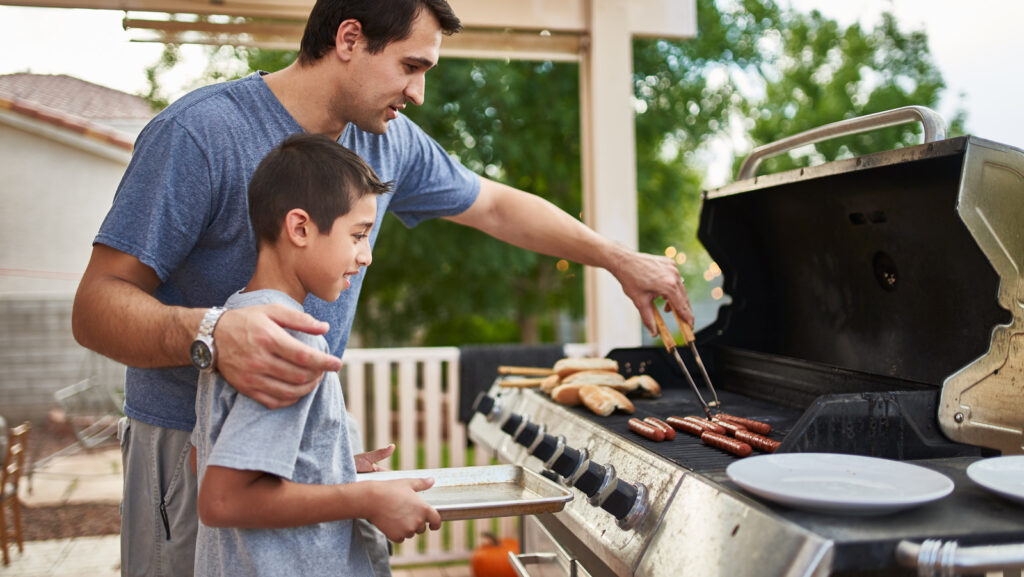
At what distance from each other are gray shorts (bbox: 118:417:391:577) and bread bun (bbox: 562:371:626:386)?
74cm

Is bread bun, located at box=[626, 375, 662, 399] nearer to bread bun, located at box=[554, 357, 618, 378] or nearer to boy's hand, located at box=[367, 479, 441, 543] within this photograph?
bread bun, located at box=[554, 357, 618, 378]

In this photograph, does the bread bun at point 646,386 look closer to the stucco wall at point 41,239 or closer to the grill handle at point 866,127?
the grill handle at point 866,127

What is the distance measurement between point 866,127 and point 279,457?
1403 millimetres

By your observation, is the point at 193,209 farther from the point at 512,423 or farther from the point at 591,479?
the point at 512,423

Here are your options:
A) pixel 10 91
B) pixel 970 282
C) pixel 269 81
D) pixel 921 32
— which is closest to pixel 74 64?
pixel 10 91

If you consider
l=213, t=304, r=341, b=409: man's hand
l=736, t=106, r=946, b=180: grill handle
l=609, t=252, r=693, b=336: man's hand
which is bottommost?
l=213, t=304, r=341, b=409: man's hand

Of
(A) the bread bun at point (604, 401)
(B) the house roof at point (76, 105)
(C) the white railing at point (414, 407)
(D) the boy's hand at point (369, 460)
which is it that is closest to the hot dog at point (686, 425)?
(A) the bread bun at point (604, 401)

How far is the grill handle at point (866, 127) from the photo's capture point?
4.86ft

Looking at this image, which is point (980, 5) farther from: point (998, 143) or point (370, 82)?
point (370, 82)

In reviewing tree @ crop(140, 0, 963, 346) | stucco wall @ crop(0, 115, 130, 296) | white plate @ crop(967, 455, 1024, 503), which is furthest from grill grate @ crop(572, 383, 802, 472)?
tree @ crop(140, 0, 963, 346)

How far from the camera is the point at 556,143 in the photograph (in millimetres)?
6820

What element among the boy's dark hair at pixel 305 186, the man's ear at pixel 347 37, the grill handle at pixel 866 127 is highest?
the man's ear at pixel 347 37

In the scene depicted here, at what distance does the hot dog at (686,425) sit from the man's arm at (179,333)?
0.80 meters

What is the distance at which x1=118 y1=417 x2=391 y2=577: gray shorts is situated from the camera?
53.8 inches
